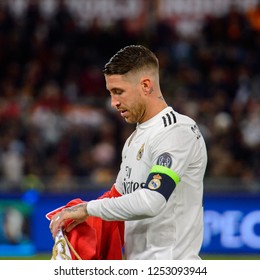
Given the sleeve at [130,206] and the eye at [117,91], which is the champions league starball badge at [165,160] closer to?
the sleeve at [130,206]

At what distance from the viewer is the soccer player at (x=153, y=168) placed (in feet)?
14.7

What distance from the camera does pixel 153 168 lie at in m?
4.41

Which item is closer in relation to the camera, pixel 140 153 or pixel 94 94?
pixel 140 153

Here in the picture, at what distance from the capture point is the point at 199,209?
15.2ft

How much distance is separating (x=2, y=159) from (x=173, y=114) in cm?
996

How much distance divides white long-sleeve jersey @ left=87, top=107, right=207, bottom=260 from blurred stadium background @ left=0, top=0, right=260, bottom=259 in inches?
324

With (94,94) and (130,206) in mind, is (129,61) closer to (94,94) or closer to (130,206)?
(130,206)

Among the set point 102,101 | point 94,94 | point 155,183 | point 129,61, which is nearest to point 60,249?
point 155,183

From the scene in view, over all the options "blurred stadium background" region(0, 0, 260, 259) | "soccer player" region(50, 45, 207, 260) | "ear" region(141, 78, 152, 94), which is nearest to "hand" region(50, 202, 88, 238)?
"soccer player" region(50, 45, 207, 260)

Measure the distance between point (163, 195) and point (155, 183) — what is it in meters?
0.08

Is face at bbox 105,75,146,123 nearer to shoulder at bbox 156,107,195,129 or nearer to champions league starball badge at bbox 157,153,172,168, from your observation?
shoulder at bbox 156,107,195,129

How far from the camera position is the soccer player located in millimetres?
4469
